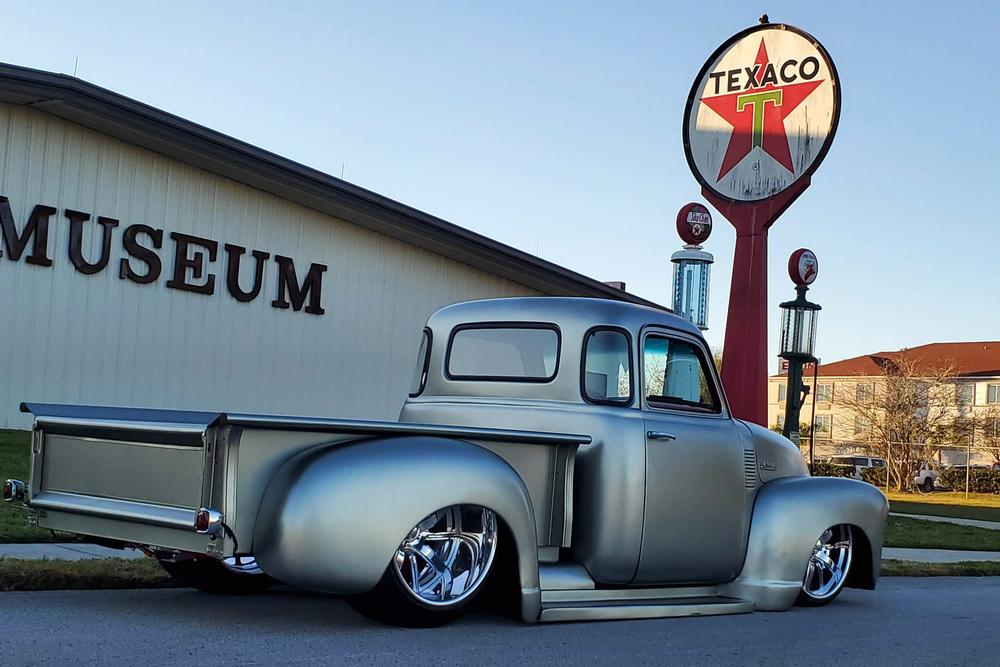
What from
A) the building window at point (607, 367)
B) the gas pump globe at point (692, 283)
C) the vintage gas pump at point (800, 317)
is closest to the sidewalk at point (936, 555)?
the vintage gas pump at point (800, 317)

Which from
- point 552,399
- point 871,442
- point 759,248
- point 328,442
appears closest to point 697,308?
point 759,248

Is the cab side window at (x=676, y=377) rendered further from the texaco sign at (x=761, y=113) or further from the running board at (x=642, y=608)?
the texaco sign at (x=761, y=113)

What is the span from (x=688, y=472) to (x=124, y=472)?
3056 mm

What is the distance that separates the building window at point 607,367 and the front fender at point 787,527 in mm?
1270

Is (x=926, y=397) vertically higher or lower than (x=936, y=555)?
higher

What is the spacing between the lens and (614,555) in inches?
241

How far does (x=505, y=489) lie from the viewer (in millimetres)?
5363

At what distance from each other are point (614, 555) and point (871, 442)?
5219cm

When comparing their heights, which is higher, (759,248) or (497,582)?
(759,248)

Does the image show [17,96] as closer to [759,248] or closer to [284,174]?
[284,174]

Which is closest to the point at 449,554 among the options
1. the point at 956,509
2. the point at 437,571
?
the point at 437,571

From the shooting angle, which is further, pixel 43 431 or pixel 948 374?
pixel 948 374

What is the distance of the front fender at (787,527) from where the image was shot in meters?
6.89

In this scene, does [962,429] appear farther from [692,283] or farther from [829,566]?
[829,566]
